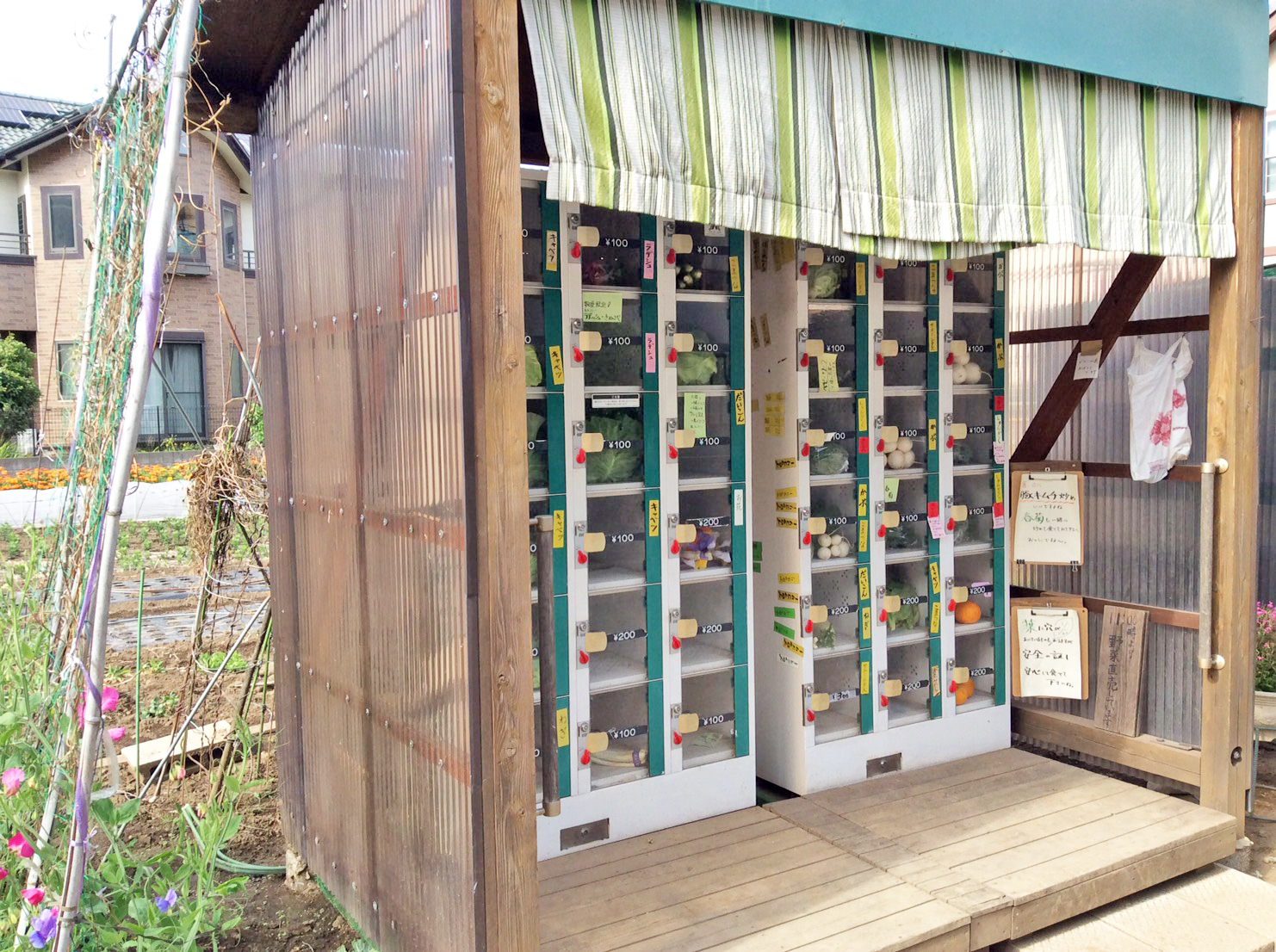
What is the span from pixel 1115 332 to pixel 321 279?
331 centimetres

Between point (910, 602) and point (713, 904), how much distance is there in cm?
179

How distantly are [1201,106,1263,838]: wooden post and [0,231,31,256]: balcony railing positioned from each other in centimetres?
2136

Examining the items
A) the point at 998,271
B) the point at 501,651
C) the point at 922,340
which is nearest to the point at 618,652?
the point at 501,651

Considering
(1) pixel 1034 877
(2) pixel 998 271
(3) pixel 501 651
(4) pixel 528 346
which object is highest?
(2) pixel 998 271

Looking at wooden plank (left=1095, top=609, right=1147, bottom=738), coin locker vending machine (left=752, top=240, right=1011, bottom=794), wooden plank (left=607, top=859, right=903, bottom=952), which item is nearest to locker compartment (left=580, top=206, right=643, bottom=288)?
coin locker vending machine (left=752, top=240, right=1011, bottom=794)

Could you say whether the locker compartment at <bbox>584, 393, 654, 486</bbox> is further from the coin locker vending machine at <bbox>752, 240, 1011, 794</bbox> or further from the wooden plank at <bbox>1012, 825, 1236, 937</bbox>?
the wooden plank at <bbox>1012, 825, 1236, 937</bbox>

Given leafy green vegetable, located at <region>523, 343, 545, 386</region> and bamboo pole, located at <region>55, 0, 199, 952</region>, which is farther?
leafy green vegetable, located at <region>523, 343, 545, 386</region>

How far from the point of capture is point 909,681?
171 inches

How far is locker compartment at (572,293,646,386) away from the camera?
362 cm

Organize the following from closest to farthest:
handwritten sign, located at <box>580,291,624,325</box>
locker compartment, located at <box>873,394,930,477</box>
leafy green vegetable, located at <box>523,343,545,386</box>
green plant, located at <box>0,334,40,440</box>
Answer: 1. leafy green vegetable, located at <box>523,343,545,386</box>
2. handwritten sign, located at <box>580,291,624,325</box>
3. locker compartment, located at <box>873,394,930,477</box>
4. green plant, located at <box>0,334,40,440</box>

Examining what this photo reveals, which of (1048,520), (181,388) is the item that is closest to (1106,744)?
(1048,520)

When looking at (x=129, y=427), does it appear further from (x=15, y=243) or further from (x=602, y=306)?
(x=15, y=243)

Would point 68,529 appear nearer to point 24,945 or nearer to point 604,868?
point 24,945

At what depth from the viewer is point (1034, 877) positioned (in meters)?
3.27
